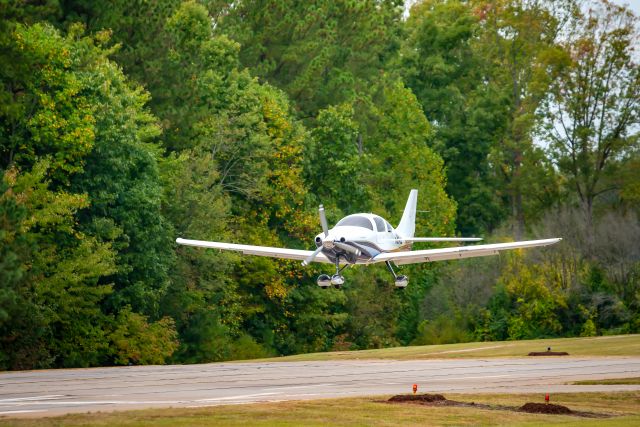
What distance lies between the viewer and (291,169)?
64250 millimetres

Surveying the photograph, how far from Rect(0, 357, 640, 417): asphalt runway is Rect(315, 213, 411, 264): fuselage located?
3.59 meters

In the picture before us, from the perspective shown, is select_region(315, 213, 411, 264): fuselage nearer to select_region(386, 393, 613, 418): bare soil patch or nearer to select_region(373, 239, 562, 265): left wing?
select_region(373, 239, 562, 265): left wing

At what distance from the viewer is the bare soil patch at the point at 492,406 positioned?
2277 centimetres

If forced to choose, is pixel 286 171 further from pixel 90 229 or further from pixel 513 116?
pixel 513 116

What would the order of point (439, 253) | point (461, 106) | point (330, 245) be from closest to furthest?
point (330, 245) → point (439, 253) → point (461, 106)

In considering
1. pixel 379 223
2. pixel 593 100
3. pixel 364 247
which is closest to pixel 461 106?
pixel 593 100

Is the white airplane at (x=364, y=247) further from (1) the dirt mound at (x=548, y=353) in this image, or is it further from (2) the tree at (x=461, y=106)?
(2) the tree at (x=461, y=106)

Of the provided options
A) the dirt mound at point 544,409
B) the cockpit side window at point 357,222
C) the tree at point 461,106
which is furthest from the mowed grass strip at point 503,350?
the tree at point 461,106

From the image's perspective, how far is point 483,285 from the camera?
233ft

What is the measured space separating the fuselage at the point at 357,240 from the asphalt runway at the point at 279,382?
359 centimetres

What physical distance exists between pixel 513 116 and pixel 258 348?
3761 cm

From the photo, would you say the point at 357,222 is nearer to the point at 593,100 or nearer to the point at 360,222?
the point at 360,222

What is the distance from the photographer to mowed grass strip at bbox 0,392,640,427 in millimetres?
19922

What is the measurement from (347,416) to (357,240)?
1867 cm
